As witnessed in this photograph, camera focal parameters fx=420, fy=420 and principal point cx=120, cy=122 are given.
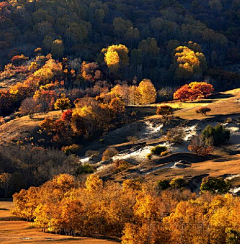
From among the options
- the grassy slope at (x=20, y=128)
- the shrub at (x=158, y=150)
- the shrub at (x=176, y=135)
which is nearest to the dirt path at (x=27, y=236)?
the shrub at (x=158, y=150)

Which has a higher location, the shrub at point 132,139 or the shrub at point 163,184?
the shrub at point 132,139

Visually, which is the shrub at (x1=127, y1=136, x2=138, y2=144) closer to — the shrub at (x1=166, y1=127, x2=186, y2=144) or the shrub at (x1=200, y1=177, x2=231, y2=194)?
the shrub at (x1=166, y1=127, x2=186, y2=144)

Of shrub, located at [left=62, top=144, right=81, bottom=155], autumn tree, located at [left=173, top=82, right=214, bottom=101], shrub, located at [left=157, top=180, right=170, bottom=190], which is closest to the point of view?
shrub, located at [left=157, top=180, right=170, bottom=190]

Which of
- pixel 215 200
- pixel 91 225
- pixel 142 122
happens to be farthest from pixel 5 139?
pixel 215 200

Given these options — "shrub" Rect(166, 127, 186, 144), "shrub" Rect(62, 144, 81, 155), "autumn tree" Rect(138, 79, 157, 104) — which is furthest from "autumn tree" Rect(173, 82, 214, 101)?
"shrub" Rect(62, 144, 81, 155)

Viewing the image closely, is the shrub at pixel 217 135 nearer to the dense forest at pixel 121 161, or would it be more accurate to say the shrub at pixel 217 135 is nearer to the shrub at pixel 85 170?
the dense forest at pixel 121 161
